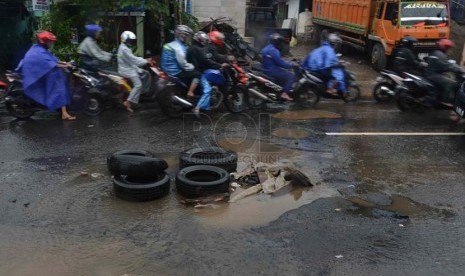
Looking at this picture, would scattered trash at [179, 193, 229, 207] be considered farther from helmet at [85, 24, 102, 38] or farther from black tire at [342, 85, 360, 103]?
black tire at [342, 85, 360, 103]

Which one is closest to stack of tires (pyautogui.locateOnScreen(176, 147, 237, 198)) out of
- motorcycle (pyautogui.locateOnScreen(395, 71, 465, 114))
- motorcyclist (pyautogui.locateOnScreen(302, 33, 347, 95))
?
motorcyclist (pyautogui.locateOnScreen(302, 33, 347, 95))

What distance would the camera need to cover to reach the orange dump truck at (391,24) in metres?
15.2

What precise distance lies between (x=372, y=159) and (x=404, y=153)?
2.45 feet

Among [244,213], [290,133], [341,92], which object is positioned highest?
[341,92]

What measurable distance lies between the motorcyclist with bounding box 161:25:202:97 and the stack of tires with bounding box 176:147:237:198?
286 centimetres

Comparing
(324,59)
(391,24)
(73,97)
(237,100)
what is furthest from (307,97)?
(391,24)

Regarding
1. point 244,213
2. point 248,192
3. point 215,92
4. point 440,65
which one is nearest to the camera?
point 244,213

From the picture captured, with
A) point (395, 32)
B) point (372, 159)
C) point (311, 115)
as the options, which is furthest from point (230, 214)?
point (395, 32)

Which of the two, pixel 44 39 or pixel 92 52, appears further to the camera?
pixel 92 52

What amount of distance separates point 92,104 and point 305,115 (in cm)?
459

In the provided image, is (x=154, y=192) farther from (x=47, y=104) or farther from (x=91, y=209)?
(x=47, y=104)

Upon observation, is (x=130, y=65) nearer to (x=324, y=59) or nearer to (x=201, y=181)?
(x=324, y=59)

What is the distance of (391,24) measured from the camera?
15.6 meters

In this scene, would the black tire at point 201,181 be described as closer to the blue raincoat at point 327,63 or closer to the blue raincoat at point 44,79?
the blue raincoat at point 44,79
